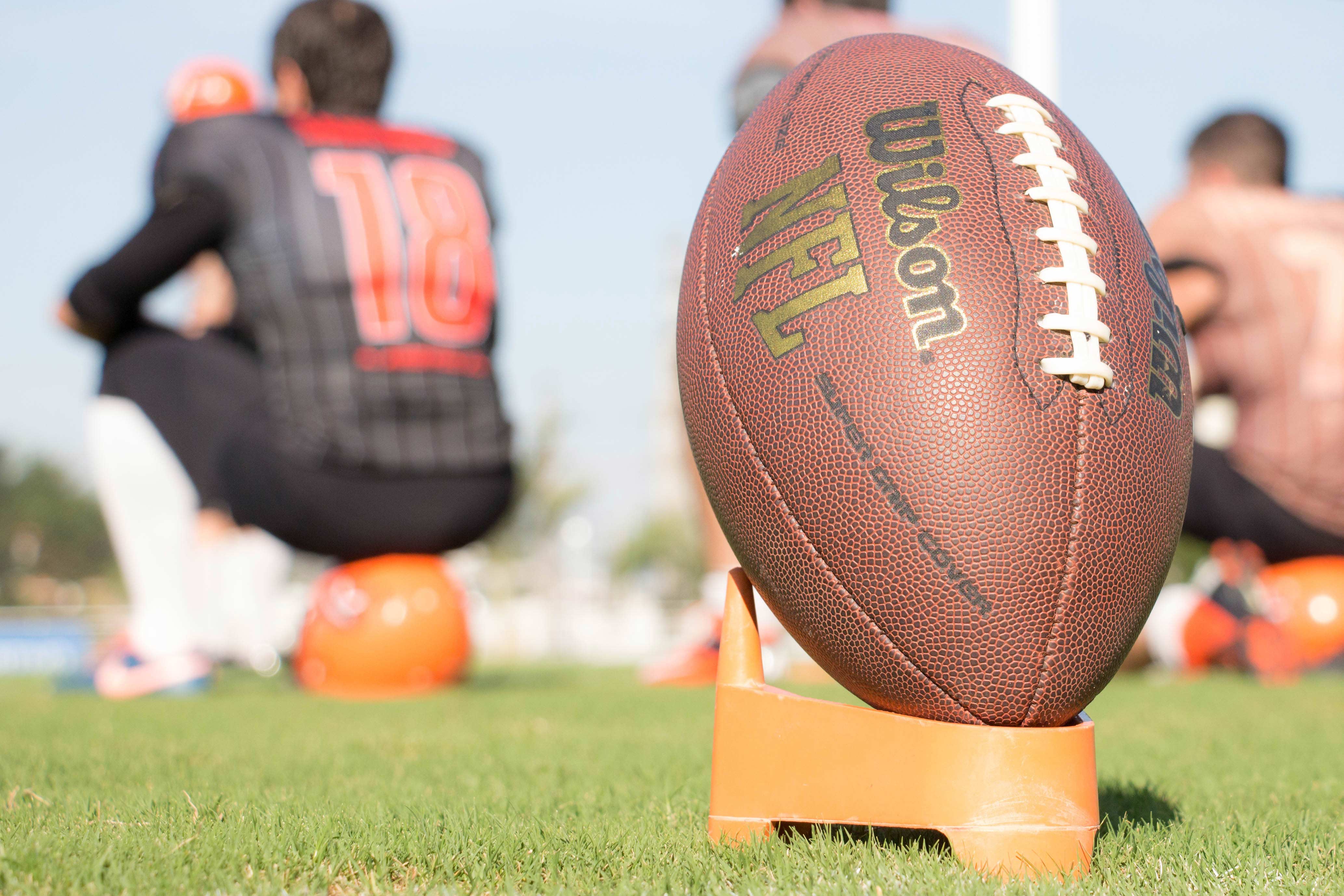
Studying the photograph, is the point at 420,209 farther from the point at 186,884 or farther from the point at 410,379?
the point at 186,884

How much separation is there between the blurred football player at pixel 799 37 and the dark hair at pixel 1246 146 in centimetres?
109

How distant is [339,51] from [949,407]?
331 cm

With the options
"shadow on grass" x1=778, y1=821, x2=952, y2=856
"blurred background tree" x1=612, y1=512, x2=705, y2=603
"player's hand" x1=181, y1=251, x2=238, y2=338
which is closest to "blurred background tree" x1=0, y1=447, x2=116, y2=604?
"blurred background tree" x1=612, y1=512, x2=705, y2=603

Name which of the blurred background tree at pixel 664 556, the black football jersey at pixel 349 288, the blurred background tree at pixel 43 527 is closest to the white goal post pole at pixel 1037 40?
the black football jersey at pixel 349 288

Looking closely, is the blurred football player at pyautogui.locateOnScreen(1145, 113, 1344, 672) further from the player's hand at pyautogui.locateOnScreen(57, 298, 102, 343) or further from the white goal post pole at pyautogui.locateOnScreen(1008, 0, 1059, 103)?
the player's hand at pyautogui.locateOnScreen(57, 298, 102, 343)

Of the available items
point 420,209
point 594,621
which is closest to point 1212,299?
point 420,209

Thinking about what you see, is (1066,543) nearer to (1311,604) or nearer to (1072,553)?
(1072,553)

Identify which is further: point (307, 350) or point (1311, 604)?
point (1311, 604)

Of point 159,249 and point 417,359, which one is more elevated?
point 159,249

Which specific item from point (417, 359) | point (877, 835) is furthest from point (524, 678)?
point (877, 835)

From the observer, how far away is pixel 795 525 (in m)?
1.67

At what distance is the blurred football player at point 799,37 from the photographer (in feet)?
14.2

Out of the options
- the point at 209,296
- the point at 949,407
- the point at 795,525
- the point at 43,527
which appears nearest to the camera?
the point at 949,407

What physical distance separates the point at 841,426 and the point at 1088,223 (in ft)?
1.46
